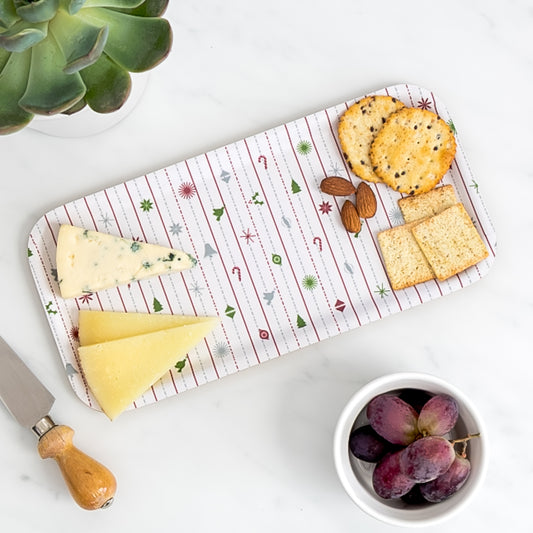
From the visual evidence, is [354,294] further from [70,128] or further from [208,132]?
[70,128]

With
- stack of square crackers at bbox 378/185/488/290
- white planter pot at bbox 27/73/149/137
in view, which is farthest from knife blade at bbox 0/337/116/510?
stack of square crackers at bbox 378/185/488/290

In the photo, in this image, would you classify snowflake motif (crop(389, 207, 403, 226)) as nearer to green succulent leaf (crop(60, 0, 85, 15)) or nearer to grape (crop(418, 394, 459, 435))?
grape (crop(418, 394, 459, 435))

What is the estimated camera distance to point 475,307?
3.73ft

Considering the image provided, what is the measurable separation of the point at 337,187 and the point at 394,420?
362mm

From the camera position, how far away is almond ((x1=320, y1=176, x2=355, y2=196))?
43.9 inches

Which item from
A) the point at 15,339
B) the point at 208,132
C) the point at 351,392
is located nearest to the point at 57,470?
the point at 15,339

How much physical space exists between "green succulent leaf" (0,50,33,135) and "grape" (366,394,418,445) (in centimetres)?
58

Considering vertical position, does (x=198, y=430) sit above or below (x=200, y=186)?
below

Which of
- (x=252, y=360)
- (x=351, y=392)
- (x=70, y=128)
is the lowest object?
(x=351, y=392)

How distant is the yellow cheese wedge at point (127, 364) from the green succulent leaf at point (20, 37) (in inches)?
18.1

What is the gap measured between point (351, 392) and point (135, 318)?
1.15 ft

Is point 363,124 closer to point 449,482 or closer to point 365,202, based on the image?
point 365,202

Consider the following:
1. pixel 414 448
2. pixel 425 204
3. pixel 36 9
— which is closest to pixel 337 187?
pixel 425 204

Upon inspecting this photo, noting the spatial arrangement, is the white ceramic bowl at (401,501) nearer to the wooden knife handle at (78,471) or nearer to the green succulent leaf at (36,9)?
the wooden knife handle at (78,471)
